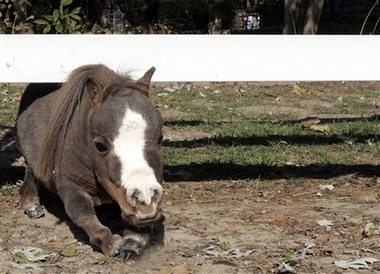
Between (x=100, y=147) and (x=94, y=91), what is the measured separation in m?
0.35

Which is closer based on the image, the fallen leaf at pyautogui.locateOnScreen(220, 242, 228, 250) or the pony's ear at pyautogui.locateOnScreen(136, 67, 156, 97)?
the fallen leaf at pyautogui.locateOnScreen(220, 242, 228, 250)

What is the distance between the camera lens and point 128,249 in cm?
398

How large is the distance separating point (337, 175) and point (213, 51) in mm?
1539

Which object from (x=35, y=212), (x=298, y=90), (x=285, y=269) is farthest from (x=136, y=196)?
(x=298, y=90)

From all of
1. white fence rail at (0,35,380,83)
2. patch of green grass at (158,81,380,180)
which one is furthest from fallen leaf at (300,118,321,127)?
white fence rail at (0,35,380,83)

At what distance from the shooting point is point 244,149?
6.74 metres

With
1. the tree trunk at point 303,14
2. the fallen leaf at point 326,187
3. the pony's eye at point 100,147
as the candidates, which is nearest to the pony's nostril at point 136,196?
the pony's eye at point 100,147

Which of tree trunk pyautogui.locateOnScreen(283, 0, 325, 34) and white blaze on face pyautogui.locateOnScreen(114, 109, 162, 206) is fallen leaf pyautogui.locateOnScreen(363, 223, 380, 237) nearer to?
white blaze on face pyautogui.locateOnScreen(114, 109, 162, 206)

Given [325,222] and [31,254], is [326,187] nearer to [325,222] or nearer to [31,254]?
[325,222]

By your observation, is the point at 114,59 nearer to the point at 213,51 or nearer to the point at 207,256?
the point at 213,51

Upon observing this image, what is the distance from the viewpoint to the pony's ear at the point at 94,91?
14.2ft

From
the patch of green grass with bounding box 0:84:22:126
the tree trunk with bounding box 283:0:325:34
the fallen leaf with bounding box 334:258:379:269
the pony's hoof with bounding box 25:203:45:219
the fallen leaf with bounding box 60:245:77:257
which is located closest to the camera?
the fallen leaf with bounding box 334:258:379:269

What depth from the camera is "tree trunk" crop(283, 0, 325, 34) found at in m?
15.2

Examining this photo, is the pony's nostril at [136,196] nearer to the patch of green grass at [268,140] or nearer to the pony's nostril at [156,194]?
the pony's nostril at [156,194]
